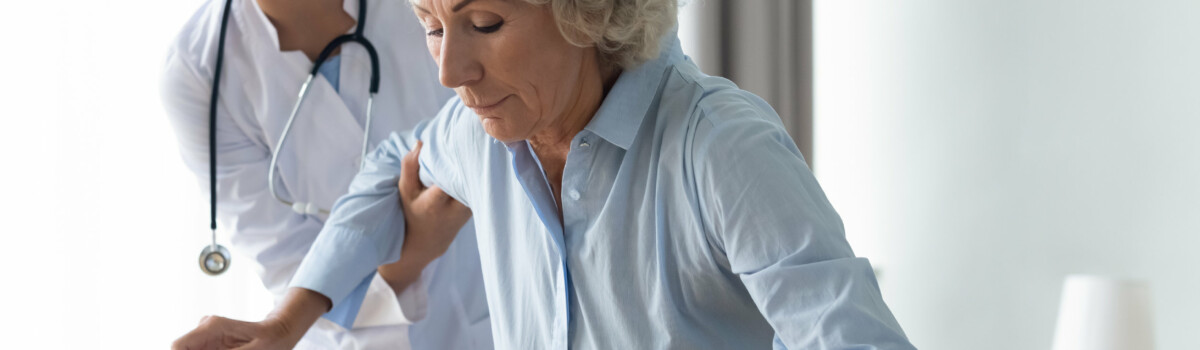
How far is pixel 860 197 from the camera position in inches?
91.2

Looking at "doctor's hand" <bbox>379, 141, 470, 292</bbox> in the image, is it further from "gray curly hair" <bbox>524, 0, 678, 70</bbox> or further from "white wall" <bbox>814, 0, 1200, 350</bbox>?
"white wall" <bbox>814, 0, 1200, 350</bbox>

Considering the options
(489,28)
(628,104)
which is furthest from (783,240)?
(489,28)

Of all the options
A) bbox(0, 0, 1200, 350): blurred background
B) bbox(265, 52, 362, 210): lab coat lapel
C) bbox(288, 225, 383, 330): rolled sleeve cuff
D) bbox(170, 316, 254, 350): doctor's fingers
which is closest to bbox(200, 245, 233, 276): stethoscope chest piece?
bbox(265, 52, 362, 210): lab coat lapel

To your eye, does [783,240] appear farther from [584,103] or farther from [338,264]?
[338,264]

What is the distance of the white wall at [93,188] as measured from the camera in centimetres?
245

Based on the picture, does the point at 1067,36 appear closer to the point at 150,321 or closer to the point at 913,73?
the point at 913,73

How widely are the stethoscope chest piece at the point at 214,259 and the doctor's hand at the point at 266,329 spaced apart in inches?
20.3

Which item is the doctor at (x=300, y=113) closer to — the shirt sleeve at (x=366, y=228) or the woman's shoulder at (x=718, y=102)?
the shirt sleeve at (x=366, y=228)

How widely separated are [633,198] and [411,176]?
49cm

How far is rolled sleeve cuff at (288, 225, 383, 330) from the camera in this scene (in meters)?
1.40

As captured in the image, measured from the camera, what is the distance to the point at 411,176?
56.7 inches

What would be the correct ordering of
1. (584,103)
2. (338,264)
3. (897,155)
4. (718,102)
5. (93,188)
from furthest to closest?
(93,188), (897,155), (338,264), (584,103), (718,102)

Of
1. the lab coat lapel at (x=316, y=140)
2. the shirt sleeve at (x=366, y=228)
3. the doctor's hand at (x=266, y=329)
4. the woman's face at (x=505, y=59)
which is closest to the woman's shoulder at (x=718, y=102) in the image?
the woman's face at (x=505, y=59)

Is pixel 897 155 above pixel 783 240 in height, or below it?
below
